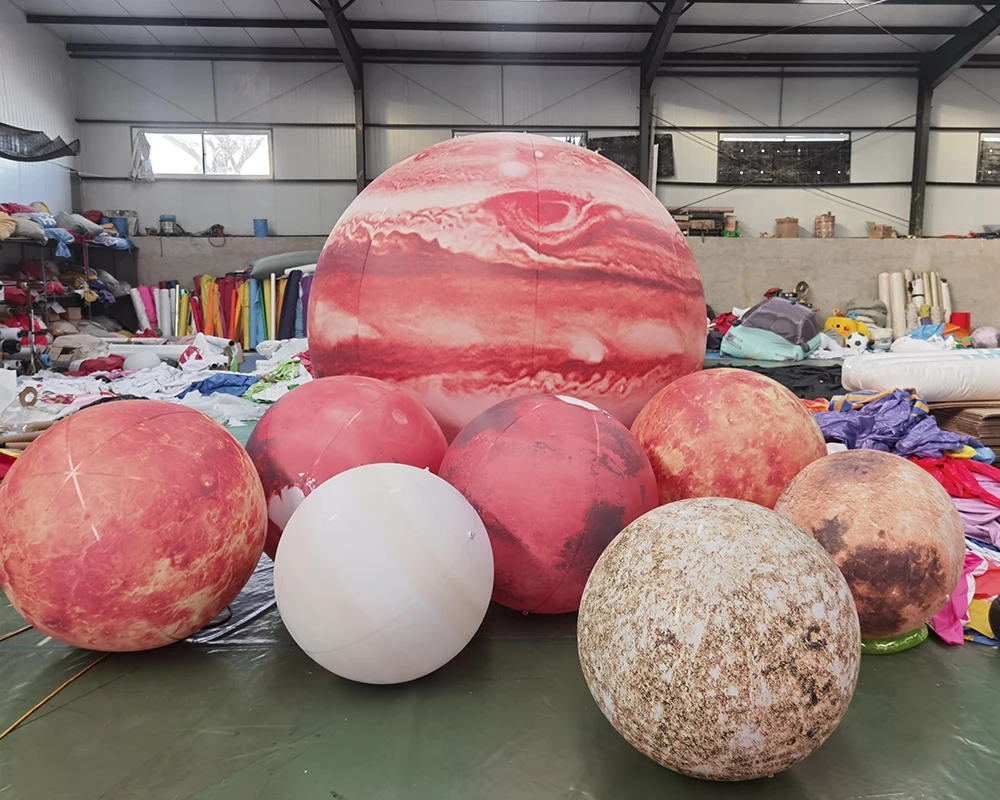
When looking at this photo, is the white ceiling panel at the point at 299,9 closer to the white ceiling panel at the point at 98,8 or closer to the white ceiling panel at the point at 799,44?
the white ceiling panel at the point at 98,8

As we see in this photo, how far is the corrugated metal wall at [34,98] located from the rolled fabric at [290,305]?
486 centimetres

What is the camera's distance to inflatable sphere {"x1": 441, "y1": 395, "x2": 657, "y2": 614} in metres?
2.30

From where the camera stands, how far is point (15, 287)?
10516 millimetres

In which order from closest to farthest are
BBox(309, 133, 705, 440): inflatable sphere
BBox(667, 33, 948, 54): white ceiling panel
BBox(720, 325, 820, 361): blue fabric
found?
BBox(309, 133, 705, 440): inflatable sphere < BBox(720, 325, 820, 361): blue fabric < BBox(667, 33, 948, 54): white ceiling panel

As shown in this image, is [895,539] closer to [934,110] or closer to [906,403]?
[906,403]

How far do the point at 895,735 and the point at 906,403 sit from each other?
11.6 ft

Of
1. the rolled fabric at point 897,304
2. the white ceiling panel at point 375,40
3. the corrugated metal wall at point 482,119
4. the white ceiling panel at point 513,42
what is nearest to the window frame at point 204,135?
the corrugated metal wall at point 482,119

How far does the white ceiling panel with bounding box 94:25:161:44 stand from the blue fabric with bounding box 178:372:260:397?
1037 cm

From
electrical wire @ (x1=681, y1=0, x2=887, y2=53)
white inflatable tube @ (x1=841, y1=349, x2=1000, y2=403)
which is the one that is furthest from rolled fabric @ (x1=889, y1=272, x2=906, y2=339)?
white inflatable tube @ (x1=841, y1=349, x2=1000, y2=403)

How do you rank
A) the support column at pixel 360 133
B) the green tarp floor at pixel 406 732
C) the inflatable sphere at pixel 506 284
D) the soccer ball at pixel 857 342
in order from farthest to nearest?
the support column at pixel 360 133 < the soccer ball at pixel 857 342 < the inflatable sphere at pixel 506 284 < the green tarp floor at pixel 406 732

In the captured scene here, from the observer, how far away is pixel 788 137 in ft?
51.9

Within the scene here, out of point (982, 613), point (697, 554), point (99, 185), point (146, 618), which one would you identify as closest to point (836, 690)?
point (697, 554)

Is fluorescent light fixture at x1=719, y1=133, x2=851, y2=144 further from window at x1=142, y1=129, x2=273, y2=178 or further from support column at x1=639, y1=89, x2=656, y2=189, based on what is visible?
window at x1=142, y1=129, x2=273, y2=178

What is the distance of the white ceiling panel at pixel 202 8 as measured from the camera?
13.4 metres
